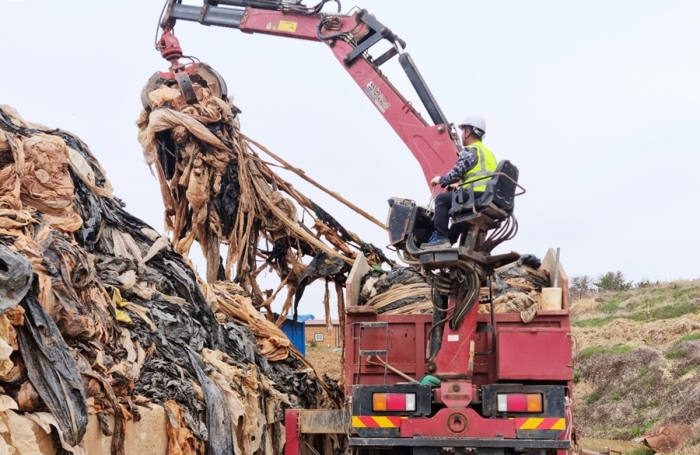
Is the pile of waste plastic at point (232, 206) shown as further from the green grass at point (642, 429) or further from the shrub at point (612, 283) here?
the shrub at point (612, 283)

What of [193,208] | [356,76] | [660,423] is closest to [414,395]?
[356,76]

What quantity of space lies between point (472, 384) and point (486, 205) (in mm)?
1330

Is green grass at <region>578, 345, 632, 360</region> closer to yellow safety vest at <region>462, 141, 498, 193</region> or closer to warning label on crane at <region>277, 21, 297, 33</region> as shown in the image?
warning label on crane at <region>277, 21, 297, 33</region>

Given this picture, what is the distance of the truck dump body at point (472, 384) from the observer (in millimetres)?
5766

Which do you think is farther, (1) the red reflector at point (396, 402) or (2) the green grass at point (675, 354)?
(2) the green grass at point (675, 354)

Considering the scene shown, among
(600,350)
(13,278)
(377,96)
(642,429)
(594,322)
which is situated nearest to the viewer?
(13,278)

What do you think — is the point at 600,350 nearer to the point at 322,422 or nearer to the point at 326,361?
the point at 326,361

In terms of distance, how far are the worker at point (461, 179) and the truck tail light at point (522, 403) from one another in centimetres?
112

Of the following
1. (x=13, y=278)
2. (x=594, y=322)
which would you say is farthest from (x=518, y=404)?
(x=594, y=322)

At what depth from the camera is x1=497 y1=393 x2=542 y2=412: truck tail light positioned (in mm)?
5820

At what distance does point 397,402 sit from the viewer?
5918mm

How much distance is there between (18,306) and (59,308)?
692 millimetres

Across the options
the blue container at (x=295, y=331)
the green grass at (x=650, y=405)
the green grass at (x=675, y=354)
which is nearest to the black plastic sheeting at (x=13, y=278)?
the blue container at (x=295, y=331)

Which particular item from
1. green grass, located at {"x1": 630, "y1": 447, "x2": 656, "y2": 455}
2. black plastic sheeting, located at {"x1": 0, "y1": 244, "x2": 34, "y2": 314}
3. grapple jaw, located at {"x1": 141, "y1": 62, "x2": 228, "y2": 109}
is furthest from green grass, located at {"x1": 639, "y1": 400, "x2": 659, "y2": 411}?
A: black plastic sheeting, located at {"x1": 0, "y1": 244, "x2": 34, "y2": 314}
